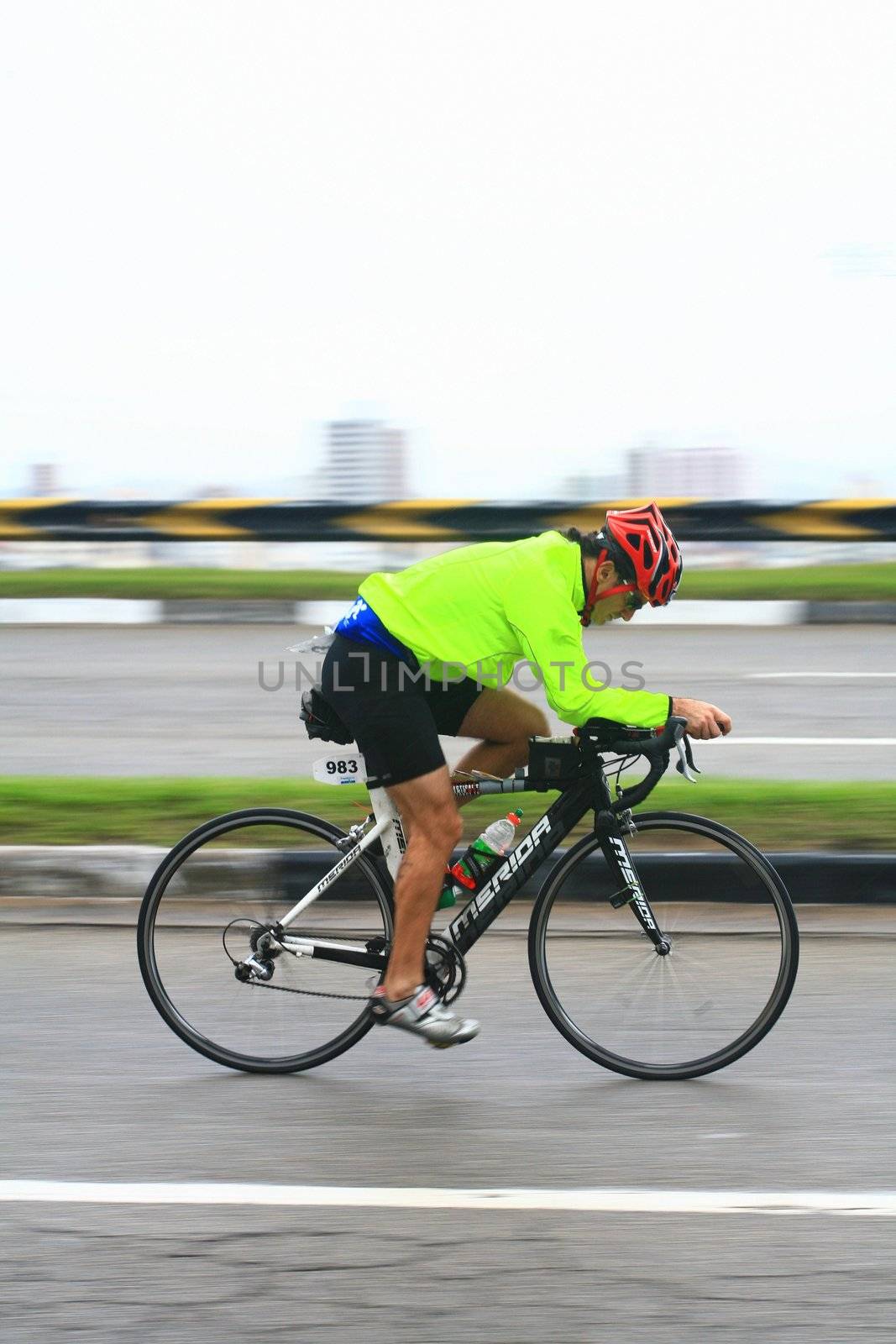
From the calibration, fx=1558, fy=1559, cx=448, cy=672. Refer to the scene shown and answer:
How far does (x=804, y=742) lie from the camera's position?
28.8 feet

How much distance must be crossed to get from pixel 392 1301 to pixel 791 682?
8.18 metres

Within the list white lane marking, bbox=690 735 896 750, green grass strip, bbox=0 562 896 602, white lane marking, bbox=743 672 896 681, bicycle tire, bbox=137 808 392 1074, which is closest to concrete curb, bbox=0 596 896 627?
green grass strip, bbox=0 562 896 602

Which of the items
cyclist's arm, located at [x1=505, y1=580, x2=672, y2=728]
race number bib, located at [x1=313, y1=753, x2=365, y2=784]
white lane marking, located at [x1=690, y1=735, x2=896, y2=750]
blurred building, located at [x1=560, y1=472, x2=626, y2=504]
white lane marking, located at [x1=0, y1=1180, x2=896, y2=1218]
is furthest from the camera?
blurred building, located at [x1=560, y1=472, x2=626, y2=504]

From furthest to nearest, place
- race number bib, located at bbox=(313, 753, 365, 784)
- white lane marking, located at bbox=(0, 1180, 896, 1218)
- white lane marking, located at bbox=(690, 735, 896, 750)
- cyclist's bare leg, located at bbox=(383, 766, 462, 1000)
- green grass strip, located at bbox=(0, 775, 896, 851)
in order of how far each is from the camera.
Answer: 1. white lane marking, located at bbox=(690, 735, 896, 750)
2. green grass strip, located at bbox=(0, 775, 896, 851)
3. race number bib, located at bbox=(313, 753, 365, 784)
4. cyclist's bare leg, located at bbox=(383, 766, 462, 1000)
5. white lane marking, located at bbox=(0, 1180, 896, 1218)

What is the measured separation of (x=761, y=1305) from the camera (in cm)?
307

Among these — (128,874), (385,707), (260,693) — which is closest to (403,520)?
(260,693)

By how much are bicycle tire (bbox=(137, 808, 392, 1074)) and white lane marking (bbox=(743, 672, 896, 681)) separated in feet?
22.7

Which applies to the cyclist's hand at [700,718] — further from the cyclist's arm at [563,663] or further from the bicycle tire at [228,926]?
the bicycle tire at [228,926]

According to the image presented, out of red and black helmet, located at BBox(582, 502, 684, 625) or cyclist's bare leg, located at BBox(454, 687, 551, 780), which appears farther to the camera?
cyclist's bare leg, located at BBox(454, 687, 551, 780)

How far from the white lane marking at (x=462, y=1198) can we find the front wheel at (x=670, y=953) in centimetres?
83

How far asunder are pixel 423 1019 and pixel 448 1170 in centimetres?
62

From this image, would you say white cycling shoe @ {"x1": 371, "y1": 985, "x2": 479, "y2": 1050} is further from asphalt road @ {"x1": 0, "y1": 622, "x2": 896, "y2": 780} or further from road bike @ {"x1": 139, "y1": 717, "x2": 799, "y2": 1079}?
asphalt road @ {"x1": 0, "y1": 622, "x2": 896, "y2": 780}

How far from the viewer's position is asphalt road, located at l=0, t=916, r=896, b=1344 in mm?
3051

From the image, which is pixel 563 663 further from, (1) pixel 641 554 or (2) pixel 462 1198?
(2) pixel 462 1198
